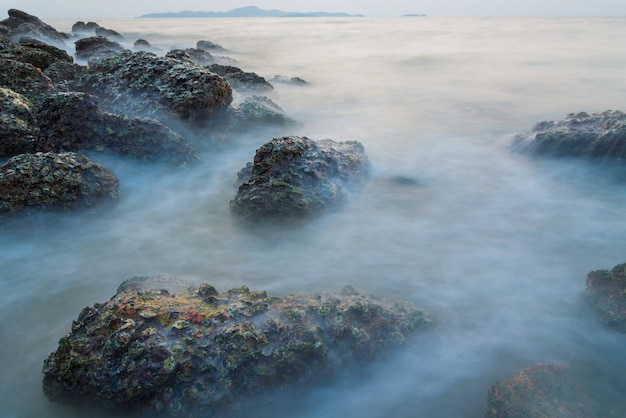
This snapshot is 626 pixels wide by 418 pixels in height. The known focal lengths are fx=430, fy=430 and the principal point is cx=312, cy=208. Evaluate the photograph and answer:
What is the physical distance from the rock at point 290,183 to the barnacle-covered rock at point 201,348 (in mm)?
1901

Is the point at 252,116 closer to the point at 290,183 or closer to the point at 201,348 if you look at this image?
the point at 290,183

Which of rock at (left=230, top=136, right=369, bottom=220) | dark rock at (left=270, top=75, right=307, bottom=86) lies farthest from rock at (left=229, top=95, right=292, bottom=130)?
dark rock at (left=270, top=75, right=307, bottom=86)

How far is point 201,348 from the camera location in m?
2.48

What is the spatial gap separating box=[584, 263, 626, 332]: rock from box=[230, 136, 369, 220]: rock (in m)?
2.72

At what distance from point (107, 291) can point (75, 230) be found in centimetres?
128

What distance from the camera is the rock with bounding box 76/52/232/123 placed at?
6.83 meters

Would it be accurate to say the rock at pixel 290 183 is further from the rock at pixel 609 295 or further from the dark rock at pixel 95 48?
the dark rock at pixel 95 48

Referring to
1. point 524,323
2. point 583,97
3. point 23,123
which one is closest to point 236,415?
point 524,323

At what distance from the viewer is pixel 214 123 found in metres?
7.43

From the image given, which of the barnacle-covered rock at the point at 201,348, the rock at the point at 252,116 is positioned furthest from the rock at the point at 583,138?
the barnacle-covered rock at the point at 201,348

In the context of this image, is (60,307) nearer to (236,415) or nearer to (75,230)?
(75,230)

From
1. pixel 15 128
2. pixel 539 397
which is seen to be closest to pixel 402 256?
pixel 539 397

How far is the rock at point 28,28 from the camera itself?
71.1 feet

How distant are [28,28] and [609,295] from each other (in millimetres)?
27259
